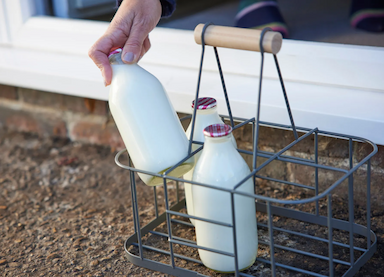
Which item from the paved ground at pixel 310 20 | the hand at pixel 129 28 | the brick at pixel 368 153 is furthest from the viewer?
the paved ground at pixel 310 20

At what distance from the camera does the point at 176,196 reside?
45.3 inches

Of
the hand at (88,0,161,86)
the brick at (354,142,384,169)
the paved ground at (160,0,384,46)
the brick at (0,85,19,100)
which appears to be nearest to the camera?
the hand at (88,0,161,86)

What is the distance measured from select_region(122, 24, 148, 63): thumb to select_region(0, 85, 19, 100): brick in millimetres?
883

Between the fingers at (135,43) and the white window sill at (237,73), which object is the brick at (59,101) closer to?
the white window sill at (237,73)

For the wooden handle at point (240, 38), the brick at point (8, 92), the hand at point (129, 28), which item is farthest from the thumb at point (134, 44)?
the brick at point (8, 92)

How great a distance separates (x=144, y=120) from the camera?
2.61 ft

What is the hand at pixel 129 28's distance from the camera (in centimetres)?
85

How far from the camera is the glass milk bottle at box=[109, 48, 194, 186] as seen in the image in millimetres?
795

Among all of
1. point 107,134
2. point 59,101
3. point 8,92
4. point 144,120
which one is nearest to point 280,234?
point 144,120

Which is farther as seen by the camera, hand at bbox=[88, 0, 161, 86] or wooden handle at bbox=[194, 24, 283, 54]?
hand at bbox=[88, 0, 161, 86]

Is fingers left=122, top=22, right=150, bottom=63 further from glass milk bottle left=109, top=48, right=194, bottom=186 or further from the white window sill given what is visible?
the white window sill

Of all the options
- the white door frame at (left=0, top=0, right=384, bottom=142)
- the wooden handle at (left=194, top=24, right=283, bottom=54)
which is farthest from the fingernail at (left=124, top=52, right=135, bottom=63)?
the white door frame at (left=0, top=0, right=384, bottom=142)

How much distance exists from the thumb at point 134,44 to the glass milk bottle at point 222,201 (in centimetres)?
18

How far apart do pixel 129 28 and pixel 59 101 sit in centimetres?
71
